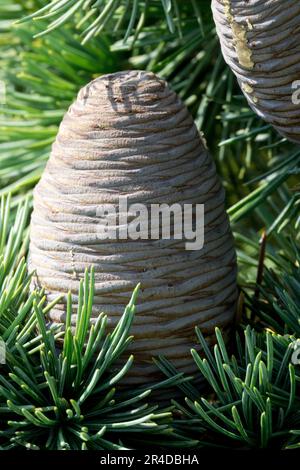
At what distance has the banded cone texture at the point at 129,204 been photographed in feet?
1.52

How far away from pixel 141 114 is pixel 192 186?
0.18ft

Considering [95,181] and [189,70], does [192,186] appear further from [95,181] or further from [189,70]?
[189,70]

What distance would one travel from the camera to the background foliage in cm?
43

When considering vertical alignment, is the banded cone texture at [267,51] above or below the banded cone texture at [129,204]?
above

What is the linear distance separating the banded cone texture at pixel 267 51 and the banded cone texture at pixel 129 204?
62 millimetres

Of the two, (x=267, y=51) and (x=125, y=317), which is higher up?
(x=267, y=51)

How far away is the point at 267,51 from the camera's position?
0.42 meters

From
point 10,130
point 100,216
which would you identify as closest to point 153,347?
point 100,216

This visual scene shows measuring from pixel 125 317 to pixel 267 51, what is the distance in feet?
0.55

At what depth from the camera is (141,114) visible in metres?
0.47

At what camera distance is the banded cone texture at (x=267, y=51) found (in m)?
0.41

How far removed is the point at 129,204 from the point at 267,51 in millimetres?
119

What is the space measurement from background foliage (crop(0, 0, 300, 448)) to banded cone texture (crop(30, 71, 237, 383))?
0.07 feet

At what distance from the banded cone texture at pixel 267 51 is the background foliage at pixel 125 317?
0.08m
